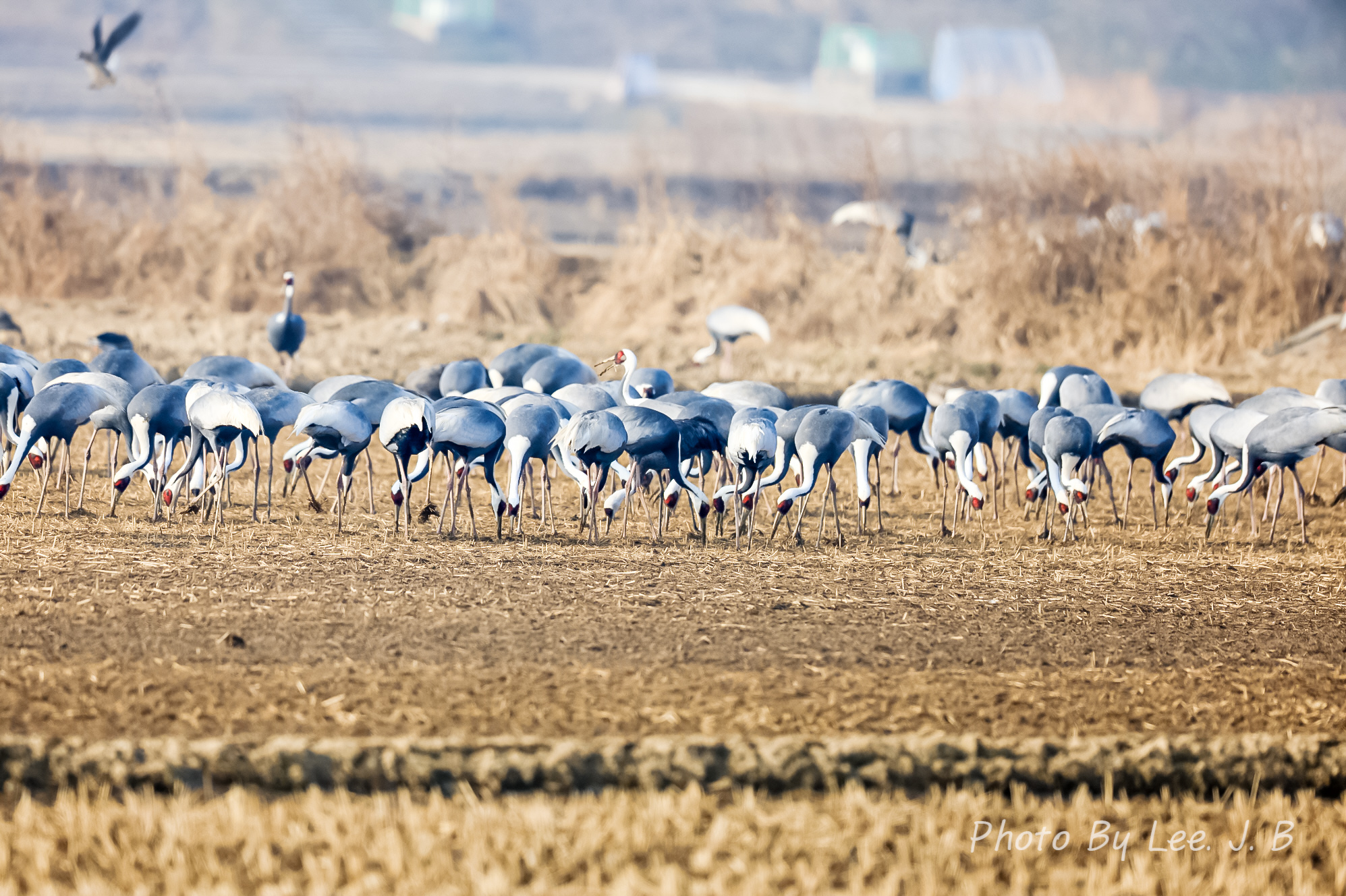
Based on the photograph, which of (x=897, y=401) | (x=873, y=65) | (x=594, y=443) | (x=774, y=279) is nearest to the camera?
(x=594, y=443)

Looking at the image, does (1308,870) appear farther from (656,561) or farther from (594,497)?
(594,497)

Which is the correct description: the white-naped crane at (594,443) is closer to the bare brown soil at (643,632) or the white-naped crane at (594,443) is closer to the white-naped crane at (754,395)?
the bare brown soil at (643,632)

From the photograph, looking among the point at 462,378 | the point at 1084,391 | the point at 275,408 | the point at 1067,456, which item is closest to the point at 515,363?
the point at 462,378

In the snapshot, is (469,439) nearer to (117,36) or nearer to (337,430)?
(337,430)

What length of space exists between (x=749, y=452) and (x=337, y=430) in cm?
219

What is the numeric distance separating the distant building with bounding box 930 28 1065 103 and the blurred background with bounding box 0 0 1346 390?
0.74 ft

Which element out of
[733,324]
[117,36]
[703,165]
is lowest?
[733,324]

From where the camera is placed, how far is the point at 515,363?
10.9 metres

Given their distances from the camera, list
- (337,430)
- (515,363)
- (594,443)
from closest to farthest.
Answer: (594,443), (337,430), (515,363)

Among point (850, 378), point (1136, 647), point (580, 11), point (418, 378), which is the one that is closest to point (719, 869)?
point (1136, 647)

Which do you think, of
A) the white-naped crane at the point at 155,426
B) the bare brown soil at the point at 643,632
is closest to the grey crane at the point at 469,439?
the bare brown soil at the point at 643,632

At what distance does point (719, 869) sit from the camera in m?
4.24

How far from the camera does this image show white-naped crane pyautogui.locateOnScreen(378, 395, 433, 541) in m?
7.87

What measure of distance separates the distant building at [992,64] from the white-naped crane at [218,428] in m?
59.8
